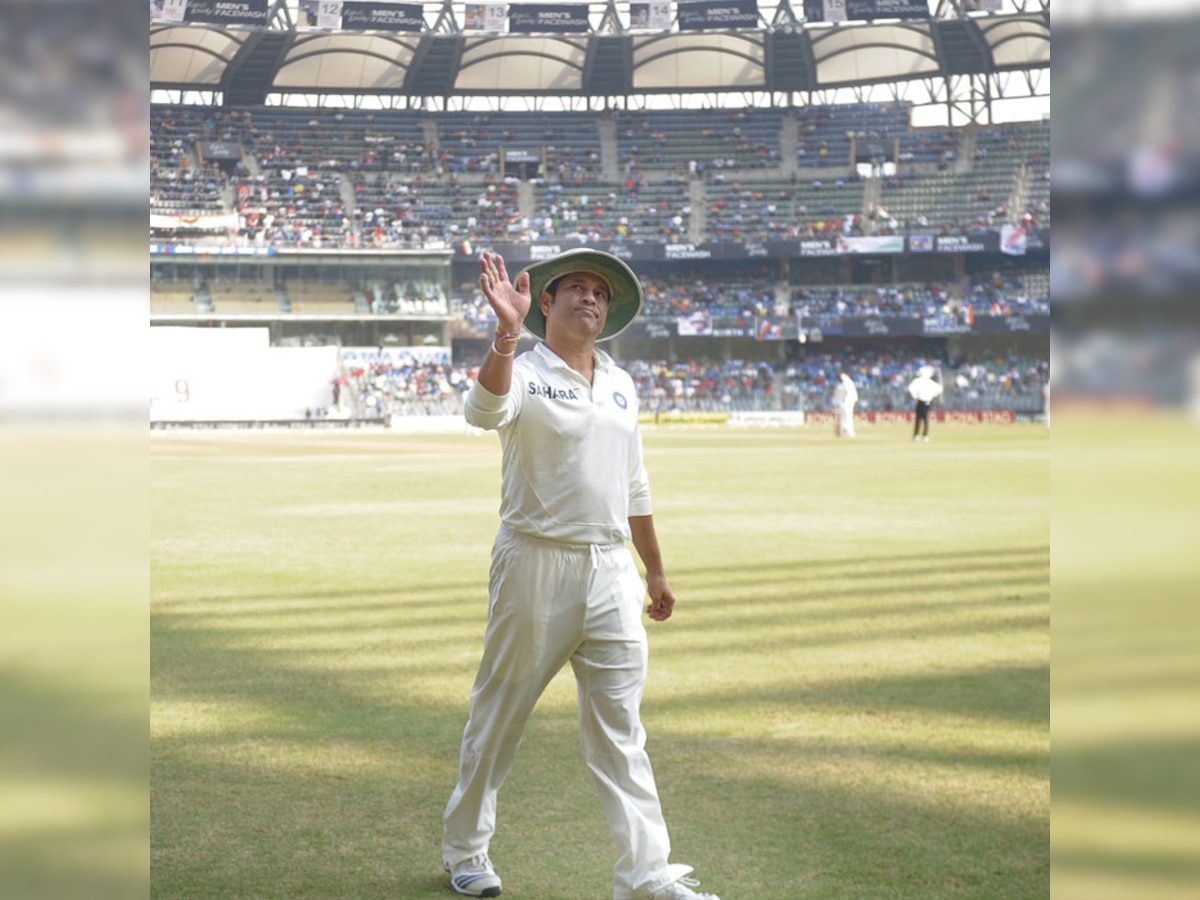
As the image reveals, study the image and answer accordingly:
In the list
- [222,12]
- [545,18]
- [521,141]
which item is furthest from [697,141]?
[222,12]

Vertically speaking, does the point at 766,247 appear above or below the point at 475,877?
above

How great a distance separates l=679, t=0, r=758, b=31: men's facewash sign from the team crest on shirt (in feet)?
209

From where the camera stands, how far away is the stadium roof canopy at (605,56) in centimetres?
A: 6525

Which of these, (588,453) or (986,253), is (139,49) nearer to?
(588,453)

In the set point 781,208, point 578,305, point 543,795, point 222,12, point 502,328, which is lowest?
point 543,795

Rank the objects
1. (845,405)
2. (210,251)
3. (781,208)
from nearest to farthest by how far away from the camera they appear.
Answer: (845,405)
(210,251)
(781,208)

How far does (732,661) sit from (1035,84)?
209ft

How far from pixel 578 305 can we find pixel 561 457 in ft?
1.85

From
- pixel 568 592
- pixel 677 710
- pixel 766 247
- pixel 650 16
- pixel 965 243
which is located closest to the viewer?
pixel 568 592

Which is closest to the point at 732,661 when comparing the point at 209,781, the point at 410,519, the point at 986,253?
the point at 209,781

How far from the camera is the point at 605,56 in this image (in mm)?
68938

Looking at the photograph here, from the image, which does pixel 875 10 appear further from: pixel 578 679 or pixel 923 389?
pixel 578 679

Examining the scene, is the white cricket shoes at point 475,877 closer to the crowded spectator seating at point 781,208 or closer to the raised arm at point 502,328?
the raised arm at point 502,328

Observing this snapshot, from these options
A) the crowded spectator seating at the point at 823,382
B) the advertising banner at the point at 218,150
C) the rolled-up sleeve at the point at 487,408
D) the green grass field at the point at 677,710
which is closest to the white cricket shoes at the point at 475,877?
the green grass field at the point at 677,710
